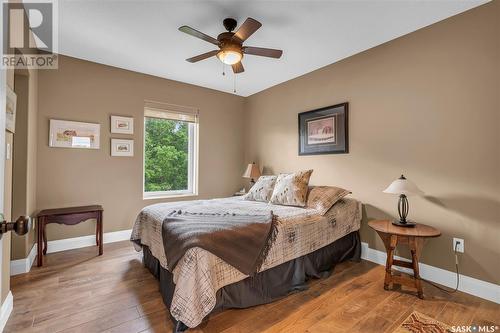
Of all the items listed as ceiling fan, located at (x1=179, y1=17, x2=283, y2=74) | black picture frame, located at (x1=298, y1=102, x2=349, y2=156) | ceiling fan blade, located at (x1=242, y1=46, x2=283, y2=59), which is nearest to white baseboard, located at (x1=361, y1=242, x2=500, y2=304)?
black picture frame, located at (x1=298, y1=102, x2=349, y2=156)

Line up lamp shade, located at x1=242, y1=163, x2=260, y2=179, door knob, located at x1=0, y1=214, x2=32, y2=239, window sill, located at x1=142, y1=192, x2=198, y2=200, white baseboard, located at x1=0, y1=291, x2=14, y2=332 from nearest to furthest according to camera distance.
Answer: door knob, located at x1=0, y1=214, x2=32, y2=239 < white baseboard, located at x1=0, y1=291, x2=14, y2=332 < window sill, located at x1=142, y1=192, x2=198, y2=200 < lamp shade, located at x1=242, y1=163, x2=260, y2=179

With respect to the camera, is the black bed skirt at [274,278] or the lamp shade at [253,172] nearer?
the black bed skirt at [274,278]

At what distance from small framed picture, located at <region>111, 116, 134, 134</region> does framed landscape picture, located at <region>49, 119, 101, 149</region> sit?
187 millimetres

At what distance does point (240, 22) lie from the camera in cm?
245

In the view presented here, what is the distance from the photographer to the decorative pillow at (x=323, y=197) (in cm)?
267

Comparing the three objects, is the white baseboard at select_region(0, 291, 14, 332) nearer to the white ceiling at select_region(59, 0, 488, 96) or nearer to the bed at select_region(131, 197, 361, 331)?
the bed at select_region(131, 197, 361, 331)

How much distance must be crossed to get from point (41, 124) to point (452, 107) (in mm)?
4558

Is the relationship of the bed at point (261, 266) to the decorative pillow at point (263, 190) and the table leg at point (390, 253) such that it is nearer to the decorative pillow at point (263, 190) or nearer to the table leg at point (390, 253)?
the decorative pillow at point (263, 190)

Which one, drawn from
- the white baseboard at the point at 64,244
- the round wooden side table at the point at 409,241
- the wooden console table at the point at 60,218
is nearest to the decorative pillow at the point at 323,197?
the round wooden side table at the point at 409,241

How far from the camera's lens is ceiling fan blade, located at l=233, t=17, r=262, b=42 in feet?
6.39

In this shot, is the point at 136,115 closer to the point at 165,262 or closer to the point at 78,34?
the point at 78,34

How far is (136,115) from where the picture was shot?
3697mm

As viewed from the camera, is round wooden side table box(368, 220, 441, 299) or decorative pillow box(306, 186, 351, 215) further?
decorative pillow box(306, 186, 351, 215)

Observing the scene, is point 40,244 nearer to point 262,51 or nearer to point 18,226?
point 18,226
